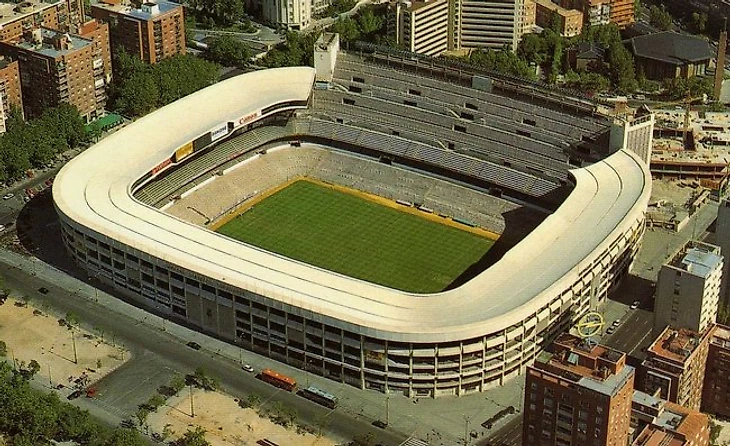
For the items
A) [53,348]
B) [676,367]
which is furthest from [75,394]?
[676,367]

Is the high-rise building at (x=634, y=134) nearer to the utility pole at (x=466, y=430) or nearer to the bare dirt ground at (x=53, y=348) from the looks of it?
the utility pole at (x=466, y=430)

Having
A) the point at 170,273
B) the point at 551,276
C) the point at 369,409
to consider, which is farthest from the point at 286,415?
the point at 551,276

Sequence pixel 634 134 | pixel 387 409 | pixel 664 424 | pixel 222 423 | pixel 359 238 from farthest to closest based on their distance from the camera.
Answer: pixel 634 134
pixel 359 238
pixel 387 409
pixel 222 423
pixel 664 424

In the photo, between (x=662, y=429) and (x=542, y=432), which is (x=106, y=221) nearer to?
(x=542, y=432)

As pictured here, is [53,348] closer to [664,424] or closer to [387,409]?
[387,409]

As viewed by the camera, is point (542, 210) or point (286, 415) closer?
point (286, 415)

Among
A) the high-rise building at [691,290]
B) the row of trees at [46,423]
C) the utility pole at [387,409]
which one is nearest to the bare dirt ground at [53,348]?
the row of trees at [46,423]

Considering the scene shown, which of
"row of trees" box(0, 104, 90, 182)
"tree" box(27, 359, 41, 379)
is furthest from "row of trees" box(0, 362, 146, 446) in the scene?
"row of trees" box(0, 104, 90, 182)
